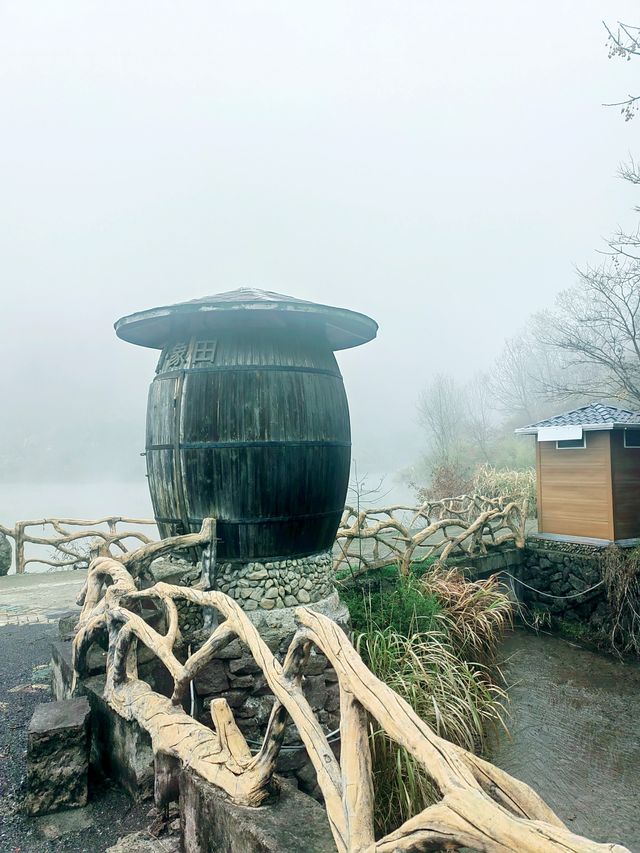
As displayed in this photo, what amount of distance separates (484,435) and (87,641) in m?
23.5

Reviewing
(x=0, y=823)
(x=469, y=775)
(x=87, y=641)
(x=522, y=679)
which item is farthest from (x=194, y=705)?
(x=522, y=679)

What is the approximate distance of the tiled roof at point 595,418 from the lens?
8.67 m

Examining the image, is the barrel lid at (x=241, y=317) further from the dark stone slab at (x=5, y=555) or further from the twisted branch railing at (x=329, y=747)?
the dark stone slab at (x=5, y=555)

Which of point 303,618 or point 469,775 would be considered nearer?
point 469,775

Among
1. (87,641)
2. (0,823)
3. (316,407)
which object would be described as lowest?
(0,823)

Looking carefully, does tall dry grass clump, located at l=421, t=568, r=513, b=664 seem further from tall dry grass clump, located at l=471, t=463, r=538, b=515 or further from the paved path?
tall dry grass clump, located at l=471, t=463, r=538, b=515

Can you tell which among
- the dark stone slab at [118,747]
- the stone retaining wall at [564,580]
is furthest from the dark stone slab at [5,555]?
the stone retaining wall at [564,580]

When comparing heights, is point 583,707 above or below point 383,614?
below

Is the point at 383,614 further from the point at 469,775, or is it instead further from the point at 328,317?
the point at 469,775

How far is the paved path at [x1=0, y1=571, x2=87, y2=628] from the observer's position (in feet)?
20.1

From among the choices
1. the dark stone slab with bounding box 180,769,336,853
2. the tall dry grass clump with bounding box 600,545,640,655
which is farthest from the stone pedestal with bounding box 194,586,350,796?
the tall dry grass clump with bounding box 600,545,640,655

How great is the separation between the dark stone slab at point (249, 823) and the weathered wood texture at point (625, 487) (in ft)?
26.2

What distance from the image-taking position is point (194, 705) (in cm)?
389

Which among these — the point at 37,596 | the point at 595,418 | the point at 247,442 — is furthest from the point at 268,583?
the point at 595,418
